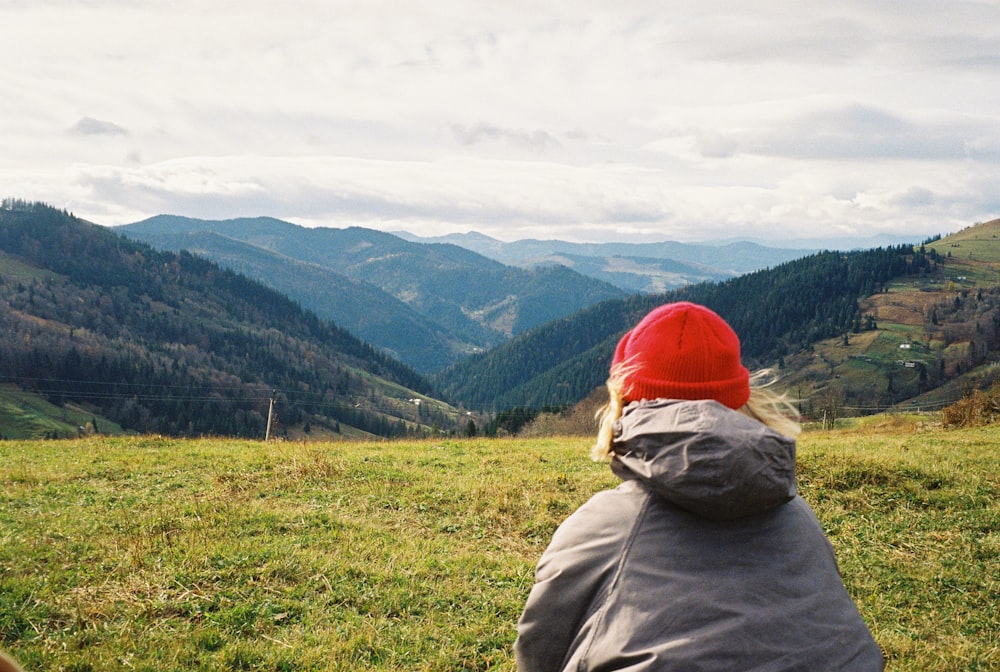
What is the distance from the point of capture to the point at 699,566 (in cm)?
269

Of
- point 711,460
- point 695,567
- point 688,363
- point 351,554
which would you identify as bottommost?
point 351,554

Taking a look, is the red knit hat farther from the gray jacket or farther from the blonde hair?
the gray jacket

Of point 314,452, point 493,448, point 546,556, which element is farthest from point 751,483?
point 493,448

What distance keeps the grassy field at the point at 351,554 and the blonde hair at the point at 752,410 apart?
432cm

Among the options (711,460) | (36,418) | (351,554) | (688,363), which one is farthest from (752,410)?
(36,418)

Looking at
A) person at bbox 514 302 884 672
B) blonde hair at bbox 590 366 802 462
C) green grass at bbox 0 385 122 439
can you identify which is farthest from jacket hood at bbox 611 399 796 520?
green grass at bbox 0 385 122 439

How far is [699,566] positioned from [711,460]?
45cm

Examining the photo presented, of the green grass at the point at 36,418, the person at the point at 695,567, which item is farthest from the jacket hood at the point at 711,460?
the green grass at the point at 36,418

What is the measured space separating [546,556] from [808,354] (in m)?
205

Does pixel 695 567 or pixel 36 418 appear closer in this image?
pixel 695 567

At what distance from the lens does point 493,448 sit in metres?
19.0

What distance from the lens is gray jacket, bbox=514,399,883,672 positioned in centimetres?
257

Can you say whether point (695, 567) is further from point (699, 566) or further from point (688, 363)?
point (688, 363)

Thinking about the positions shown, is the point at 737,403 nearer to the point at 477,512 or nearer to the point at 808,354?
the point at 477,512
